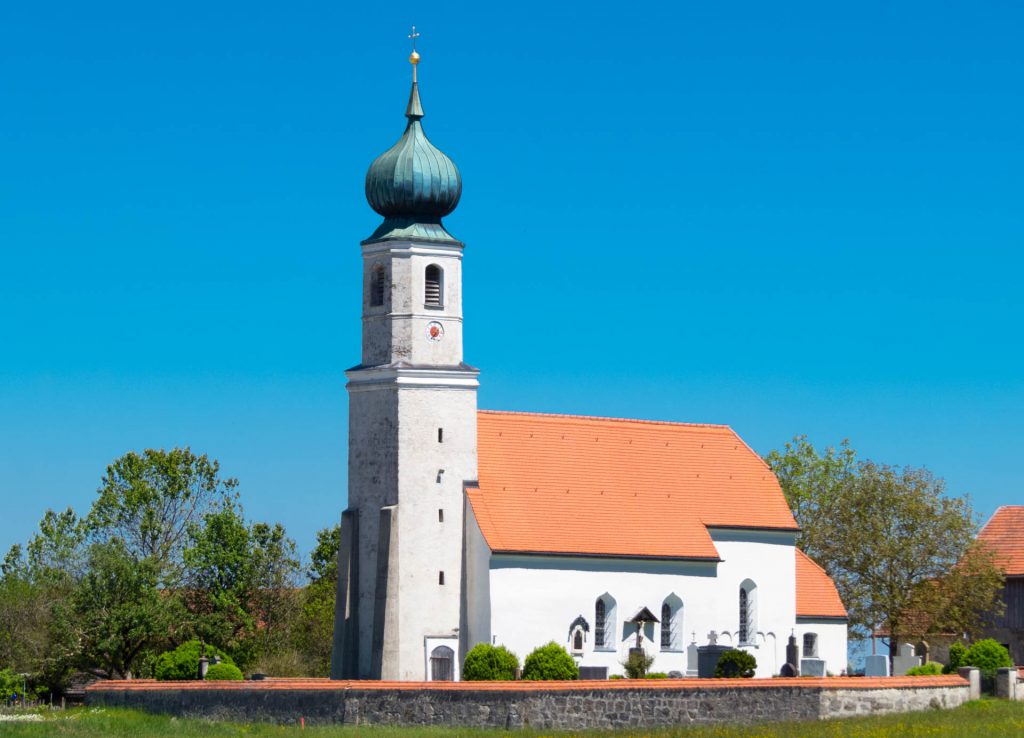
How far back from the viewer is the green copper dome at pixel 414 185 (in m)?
62.1

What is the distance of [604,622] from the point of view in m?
62.4

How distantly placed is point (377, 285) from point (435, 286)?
6.22 ft

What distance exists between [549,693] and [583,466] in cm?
1964

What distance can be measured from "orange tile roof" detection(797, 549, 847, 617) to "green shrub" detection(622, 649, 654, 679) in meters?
8.55

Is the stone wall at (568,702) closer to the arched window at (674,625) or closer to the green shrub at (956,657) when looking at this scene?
the green shrub at (956,657)

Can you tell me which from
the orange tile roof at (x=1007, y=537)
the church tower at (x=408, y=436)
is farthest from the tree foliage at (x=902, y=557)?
the church tower at (x=408, y=436)

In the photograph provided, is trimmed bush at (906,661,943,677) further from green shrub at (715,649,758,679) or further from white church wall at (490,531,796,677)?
white church wall at (490,531,796,677)

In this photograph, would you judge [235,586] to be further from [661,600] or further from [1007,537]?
[1007,537]

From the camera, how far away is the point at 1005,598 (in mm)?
77688

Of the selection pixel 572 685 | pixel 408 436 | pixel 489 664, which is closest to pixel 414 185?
pixel 408 436

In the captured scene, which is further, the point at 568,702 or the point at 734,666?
the point at 734,666

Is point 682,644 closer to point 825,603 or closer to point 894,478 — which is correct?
point 825,603

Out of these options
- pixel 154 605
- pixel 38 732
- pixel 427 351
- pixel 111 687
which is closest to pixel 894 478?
pixel 427 351

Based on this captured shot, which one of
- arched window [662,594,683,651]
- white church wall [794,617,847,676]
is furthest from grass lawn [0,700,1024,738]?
white church wall [794,617,847,676]
